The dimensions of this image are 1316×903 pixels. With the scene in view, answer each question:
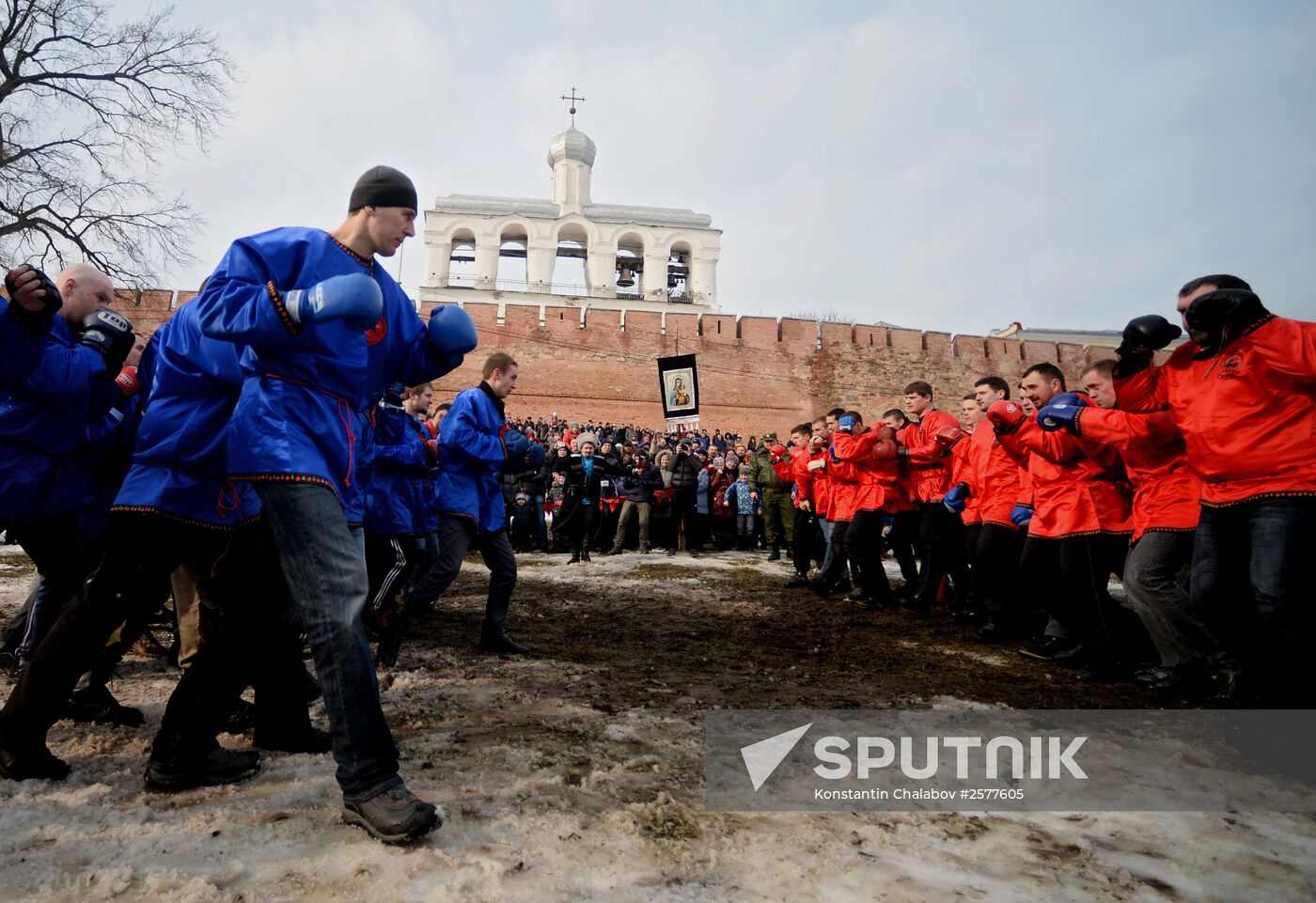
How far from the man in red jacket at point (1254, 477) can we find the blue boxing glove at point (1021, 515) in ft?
7.76

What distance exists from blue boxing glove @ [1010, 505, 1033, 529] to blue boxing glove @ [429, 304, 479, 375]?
4403 millimetres

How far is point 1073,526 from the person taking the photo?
450cm

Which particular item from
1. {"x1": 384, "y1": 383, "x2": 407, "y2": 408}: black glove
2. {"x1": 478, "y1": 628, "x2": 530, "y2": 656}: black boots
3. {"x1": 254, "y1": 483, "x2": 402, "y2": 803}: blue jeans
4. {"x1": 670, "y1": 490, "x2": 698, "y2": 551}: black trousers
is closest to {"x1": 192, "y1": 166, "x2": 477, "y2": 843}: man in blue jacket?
{"x1": 254, "y1": 483, "x2": 402, "y2": 803}: blue jeans

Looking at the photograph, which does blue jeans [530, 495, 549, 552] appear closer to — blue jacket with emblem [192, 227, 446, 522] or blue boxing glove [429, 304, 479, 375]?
blue boxing glove [429, 304, 479, 375]

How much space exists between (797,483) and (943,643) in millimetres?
4151

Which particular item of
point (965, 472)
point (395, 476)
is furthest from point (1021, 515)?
point (395, 476)

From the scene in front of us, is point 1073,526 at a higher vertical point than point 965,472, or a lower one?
lower

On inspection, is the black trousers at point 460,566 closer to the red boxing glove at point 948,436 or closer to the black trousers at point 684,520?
the red boxing glove at point 948,436

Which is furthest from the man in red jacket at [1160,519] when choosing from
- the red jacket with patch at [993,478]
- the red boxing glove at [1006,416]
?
the red jacket with patch at [993,478]

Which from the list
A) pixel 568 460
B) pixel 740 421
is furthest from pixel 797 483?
pixel 740 421

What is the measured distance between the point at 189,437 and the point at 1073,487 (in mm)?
4612

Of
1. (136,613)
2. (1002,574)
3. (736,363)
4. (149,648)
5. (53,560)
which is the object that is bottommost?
(149,648)

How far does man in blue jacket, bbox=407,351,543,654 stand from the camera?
4.17m

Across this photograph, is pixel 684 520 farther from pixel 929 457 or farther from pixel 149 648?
pixel 149 648
